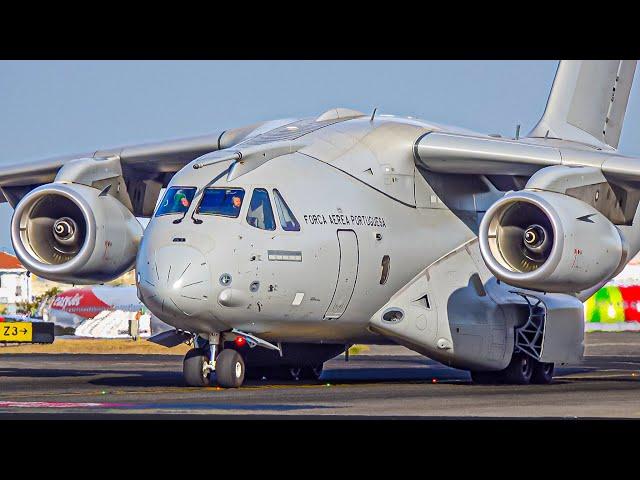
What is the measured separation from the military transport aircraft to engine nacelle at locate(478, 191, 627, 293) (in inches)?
1.1

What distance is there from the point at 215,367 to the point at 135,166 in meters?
5.36

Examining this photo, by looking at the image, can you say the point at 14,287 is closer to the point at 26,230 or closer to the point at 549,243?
the point at 26,230

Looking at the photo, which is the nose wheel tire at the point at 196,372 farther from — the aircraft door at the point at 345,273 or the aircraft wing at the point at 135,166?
the aircraft wing at the point at 135,166

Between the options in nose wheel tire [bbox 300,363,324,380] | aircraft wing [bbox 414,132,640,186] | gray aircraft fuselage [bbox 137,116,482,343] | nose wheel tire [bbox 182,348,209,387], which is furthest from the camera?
nose wheel tire [bbox 300,363,324,380]

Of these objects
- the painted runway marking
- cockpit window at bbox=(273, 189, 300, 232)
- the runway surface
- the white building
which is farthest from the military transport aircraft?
the white building

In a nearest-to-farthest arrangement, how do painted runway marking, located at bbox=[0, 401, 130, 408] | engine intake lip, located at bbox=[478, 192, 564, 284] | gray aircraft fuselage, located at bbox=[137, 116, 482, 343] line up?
painted runway marking, located at bbox=[0, 401, 130, 408] → gray aircraft fuselage, located at bbox=[137, 116, 482, 343] → engine intake lip, located at bbox=[478, 192, 564, 284]

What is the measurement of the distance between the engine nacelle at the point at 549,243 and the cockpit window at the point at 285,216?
8.62ft

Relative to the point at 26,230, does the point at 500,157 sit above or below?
above

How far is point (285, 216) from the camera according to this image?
Result: 1817cm

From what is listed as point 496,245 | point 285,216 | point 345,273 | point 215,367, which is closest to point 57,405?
point 215,367

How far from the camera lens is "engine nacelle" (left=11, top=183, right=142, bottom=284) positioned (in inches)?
795

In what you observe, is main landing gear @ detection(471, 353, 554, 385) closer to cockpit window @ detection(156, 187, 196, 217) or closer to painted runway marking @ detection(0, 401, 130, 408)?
cockpit window @ detection(156, 187, 196, 217)
